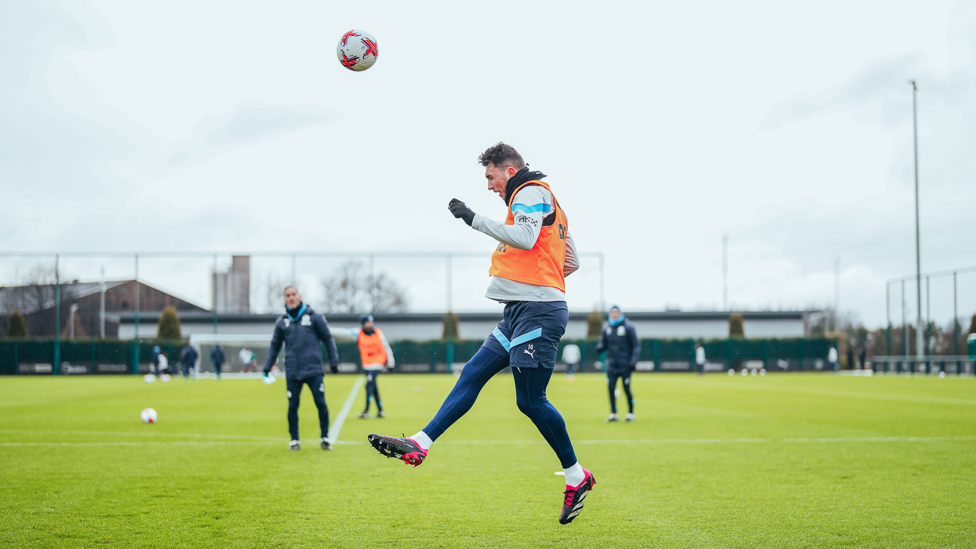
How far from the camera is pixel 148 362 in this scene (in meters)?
41.8

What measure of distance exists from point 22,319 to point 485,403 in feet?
117

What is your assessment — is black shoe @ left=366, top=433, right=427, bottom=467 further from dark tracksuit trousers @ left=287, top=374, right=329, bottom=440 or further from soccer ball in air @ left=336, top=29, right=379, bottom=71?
dark tracksuit trousers @ left=287, top=374, right=329, bottom=440

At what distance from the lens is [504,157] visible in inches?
176

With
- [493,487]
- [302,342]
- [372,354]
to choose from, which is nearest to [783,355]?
[372,354]

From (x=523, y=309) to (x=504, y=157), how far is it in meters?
0.94

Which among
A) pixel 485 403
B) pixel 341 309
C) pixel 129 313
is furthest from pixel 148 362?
pixel 485 403

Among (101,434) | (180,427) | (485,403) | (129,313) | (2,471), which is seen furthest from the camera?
(129,313)

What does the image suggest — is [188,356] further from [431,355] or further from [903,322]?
[903,322]

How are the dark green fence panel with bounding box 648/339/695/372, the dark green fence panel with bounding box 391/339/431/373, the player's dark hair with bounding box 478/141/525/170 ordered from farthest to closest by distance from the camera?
1. the dark green fence panel with bounding box 648/339/695/372
2. the dark green fence panel with bounding box 391/339/431/373
3. the player's dark hair with bounding box 478/141/525/170

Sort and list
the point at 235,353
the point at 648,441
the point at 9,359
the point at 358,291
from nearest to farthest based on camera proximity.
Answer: the point at 648,441
the point at 9,359
the point at 235,353
the point at 358,291

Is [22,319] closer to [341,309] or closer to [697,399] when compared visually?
[341,309]

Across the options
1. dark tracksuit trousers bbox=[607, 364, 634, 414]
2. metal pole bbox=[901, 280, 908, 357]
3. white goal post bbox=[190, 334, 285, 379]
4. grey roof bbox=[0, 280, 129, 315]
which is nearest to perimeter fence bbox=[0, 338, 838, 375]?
white goal post bbox=[190, 334, 285, 379]

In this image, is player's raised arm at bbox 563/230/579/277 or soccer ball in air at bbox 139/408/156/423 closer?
A: player's raised arm at bbox 563/230/579/277

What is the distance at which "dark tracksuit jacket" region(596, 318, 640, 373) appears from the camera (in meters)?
12.5
